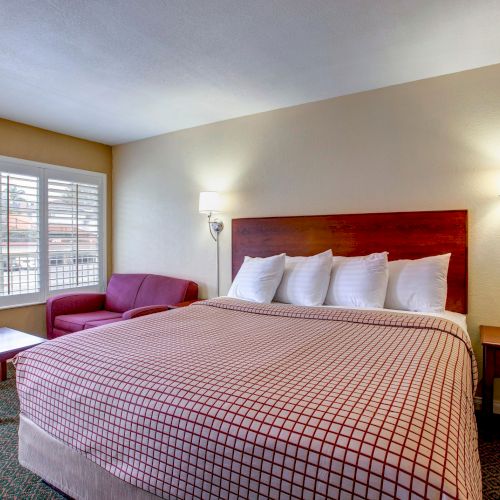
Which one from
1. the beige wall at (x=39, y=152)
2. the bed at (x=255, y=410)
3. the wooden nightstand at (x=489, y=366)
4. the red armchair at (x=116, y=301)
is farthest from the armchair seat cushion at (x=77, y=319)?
the wooden nightstand at (x=489, y=366)

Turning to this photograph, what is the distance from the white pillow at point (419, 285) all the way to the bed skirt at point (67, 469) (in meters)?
1.92

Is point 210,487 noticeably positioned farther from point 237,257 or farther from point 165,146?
point 165,146

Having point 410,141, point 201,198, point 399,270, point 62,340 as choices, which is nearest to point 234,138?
point 201,198

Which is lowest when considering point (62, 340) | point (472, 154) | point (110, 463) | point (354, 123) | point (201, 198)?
point (110, 463)

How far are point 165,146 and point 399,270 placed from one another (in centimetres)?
289

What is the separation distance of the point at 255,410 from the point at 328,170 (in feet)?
8.10

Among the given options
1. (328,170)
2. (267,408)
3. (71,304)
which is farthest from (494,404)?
(71,304)

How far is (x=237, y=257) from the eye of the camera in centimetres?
364

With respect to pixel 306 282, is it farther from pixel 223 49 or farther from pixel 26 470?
pixel 26 470

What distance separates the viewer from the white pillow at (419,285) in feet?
7.91

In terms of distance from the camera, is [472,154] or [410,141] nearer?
[472,154]

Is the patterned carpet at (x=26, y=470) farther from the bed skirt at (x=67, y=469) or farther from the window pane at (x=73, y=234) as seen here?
the window pane at (x=73, y=234)

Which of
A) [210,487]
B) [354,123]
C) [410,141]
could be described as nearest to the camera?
[210,487]

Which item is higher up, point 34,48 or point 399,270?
point 34,48
